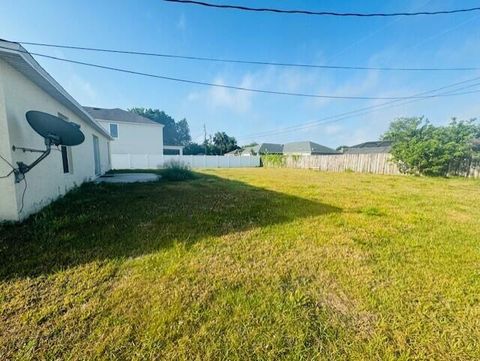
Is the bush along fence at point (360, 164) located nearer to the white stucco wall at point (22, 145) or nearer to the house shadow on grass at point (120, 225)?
the house shadow on grass at point (120, 225)

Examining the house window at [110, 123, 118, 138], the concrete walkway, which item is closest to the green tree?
the concrete walkway

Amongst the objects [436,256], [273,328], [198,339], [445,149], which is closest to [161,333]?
[198,339]

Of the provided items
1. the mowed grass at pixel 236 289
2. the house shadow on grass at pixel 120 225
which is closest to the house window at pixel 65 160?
the house shadow on grass at pixel 120 225

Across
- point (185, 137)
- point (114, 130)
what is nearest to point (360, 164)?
point (114, 130)

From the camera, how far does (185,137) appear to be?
59.6m

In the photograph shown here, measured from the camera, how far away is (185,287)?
195 cm

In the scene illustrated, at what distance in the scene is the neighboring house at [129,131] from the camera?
68.2 feet

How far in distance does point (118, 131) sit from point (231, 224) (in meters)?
21.9

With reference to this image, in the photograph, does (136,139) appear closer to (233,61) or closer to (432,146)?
(233,61)

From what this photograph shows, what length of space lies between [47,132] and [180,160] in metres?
17.7

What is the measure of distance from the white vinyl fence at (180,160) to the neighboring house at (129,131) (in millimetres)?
1965

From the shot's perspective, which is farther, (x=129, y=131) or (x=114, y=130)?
(x=129, y=131)

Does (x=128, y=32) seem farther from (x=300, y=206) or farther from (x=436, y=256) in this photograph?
(x=436, y=256)

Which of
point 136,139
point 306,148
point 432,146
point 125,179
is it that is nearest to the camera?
point 125,179
